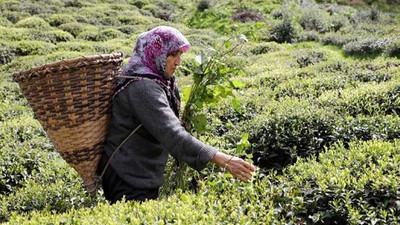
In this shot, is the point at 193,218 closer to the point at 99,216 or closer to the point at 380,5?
the point at 99,216

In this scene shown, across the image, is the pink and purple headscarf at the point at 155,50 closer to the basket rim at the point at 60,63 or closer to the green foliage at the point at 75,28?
the basket rim at the point at 60,63

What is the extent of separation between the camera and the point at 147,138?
3.35 m

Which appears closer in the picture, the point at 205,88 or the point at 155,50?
the point at 155,50

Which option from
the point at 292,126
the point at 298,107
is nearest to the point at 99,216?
the point at 292,126

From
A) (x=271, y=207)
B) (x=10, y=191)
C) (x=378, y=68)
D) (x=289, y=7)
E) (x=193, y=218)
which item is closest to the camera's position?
(x=193, y=218)

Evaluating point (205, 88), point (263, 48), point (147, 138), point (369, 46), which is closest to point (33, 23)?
point (263, 48)

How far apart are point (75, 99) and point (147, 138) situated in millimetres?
666

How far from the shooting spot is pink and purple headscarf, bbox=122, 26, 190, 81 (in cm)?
324

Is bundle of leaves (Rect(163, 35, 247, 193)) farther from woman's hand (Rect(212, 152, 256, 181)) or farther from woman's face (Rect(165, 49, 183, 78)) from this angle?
woman's hand (Rect(212, 152, 256, 181))

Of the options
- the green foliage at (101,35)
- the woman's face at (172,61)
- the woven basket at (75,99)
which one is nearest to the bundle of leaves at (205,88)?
the woman's face at (172,61)

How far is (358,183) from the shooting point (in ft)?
10.9

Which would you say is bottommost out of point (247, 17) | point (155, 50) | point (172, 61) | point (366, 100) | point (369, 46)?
point (247, 17)

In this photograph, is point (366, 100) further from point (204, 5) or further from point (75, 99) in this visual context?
point (204, 5)

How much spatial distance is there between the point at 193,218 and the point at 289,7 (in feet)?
79.9
